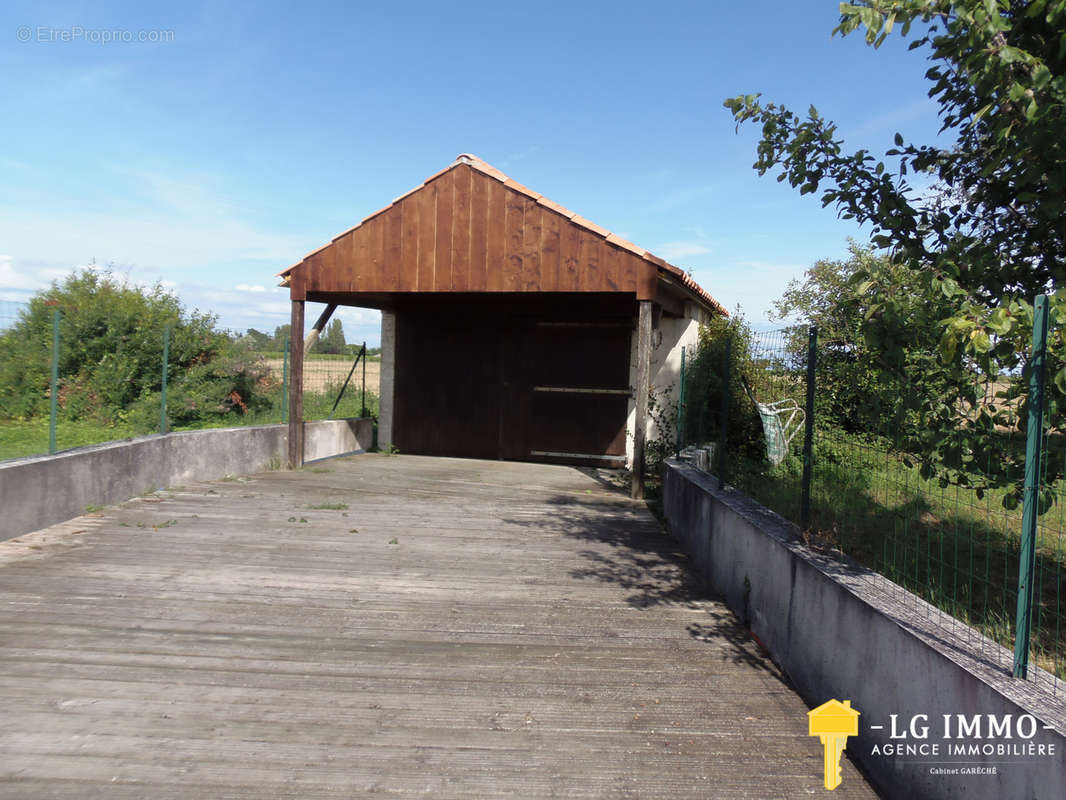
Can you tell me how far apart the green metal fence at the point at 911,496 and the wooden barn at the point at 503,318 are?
5.48 ft

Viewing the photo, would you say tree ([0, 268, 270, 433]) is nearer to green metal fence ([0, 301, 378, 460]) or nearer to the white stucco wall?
green metal fence ([0, 301, 378, 460])

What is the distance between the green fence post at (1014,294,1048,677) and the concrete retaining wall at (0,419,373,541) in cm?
704

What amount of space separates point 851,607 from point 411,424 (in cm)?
1090

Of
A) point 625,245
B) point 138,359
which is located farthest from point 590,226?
point 138,359

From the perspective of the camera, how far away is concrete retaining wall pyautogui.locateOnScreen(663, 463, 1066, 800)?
7.22 ft

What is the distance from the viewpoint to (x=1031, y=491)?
241cm

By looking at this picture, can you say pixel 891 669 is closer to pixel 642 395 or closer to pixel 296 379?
pixel 642 395

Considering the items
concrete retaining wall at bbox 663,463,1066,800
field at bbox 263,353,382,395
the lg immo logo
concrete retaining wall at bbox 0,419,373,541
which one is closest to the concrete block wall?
field at bbox 263,353,382,395

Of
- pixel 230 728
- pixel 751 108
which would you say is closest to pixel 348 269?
pixel 751 108

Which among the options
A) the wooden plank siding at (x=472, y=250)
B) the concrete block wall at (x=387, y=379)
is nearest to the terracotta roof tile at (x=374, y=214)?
the wooden plank siding at (x=472, y=250)

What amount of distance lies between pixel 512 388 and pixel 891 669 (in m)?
10.2

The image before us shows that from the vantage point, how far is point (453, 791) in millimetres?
2756

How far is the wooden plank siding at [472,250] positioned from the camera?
9.67 metres

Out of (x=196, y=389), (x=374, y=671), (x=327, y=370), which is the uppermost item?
(x=327, y=370)
